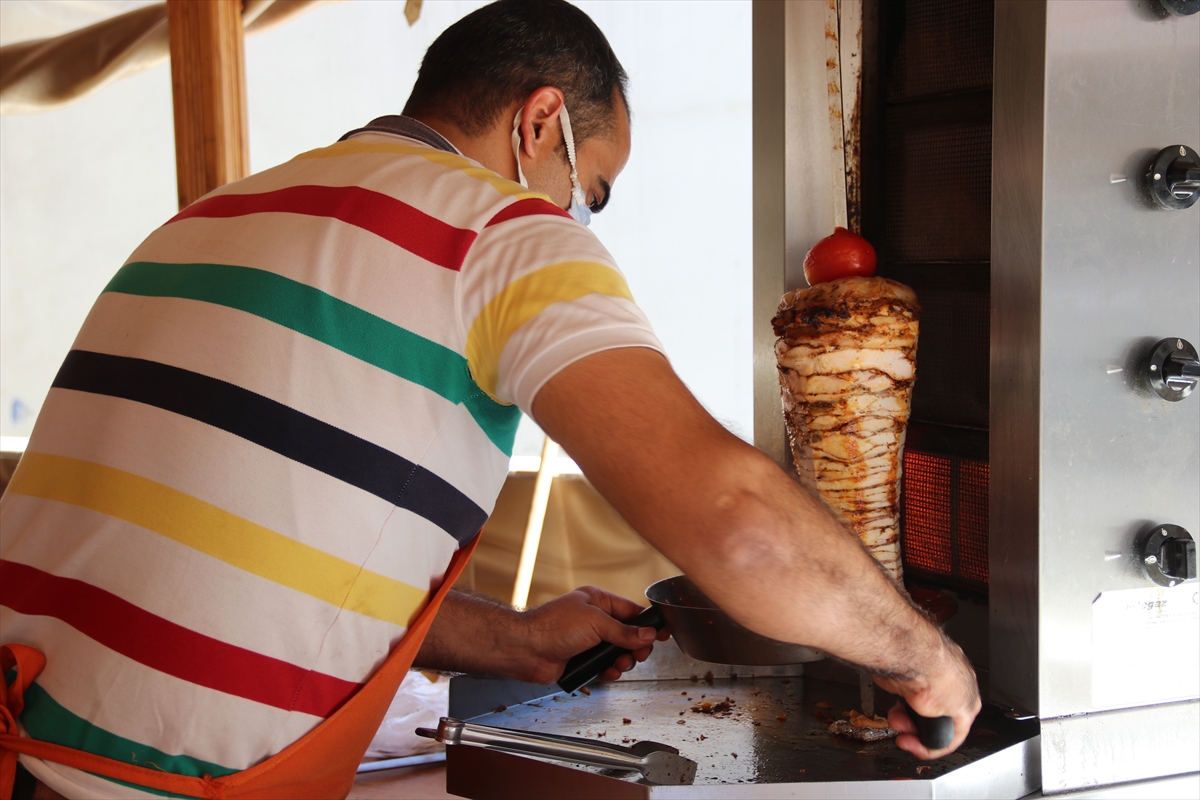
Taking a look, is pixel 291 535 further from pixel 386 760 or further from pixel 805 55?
Answer: pixel 386 760

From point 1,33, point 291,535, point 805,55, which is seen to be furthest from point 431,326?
point 1,33

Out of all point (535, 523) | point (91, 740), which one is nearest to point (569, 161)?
point (91, 740)

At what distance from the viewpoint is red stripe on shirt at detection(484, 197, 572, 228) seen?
980 mm

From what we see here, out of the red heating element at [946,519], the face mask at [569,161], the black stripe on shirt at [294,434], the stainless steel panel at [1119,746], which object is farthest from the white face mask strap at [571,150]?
the stainless steel panel at [1119,746]

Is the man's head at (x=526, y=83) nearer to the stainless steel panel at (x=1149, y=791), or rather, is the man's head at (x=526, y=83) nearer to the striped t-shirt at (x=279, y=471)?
the striped t-shirt at (x=279, y=471)

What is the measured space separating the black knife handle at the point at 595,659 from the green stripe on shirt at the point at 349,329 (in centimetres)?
43

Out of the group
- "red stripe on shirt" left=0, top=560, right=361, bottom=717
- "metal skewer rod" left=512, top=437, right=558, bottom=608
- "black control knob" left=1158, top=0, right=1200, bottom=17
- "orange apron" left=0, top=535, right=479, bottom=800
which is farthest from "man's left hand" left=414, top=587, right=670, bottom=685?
"metal skewer rod" left=512, top=437, right=558, bottom=608

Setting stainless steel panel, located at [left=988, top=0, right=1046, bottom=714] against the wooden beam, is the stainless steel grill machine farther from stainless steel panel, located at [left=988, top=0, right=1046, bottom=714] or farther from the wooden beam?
the wooden beam

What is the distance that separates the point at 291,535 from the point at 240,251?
0.30 meters

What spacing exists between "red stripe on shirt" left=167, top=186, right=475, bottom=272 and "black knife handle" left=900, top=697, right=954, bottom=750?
65cm

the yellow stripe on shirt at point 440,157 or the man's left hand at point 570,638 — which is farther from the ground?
the yellow stripe on shirt at point 440,157

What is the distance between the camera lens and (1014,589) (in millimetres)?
1237

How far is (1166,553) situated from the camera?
126 cm

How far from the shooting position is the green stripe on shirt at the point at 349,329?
3.23 ft
